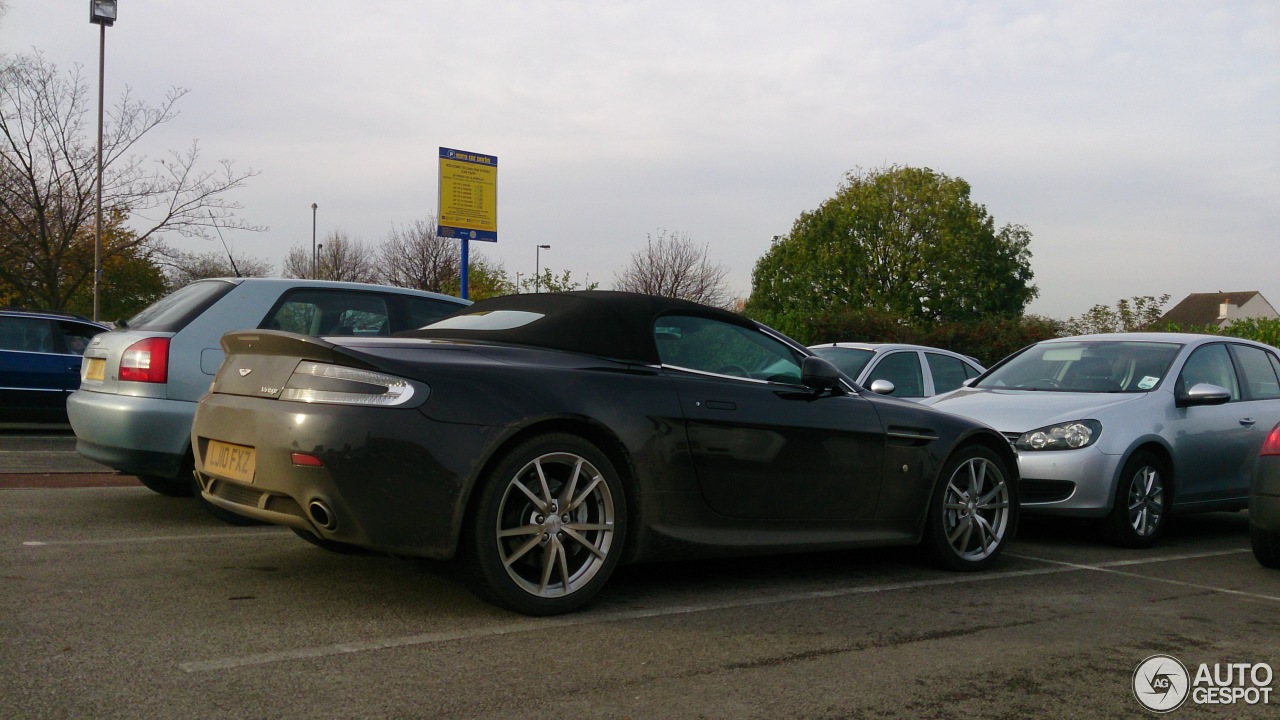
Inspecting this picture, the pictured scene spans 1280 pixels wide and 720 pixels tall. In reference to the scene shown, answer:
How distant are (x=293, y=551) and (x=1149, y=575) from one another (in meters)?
4.79

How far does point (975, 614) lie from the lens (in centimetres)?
502

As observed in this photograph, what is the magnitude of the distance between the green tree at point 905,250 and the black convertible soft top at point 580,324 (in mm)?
44854

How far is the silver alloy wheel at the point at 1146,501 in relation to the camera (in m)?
7.36

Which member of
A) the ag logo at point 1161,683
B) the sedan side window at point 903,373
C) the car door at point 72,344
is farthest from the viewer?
the car door at point 72,344

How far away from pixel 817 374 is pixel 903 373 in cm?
628

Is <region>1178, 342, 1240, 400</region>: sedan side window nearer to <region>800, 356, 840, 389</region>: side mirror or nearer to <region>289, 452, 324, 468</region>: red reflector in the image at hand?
<region>800, 356, 840, 389</region>: side mirror

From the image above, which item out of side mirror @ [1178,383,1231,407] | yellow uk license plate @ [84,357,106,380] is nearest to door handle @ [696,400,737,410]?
yellow uk license plate @ [84,357,106,380]

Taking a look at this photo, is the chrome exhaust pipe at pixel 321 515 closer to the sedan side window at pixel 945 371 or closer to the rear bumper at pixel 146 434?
the rear bumper at pixel 146 434

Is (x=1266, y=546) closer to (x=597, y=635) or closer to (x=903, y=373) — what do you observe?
(x=597, y=635)

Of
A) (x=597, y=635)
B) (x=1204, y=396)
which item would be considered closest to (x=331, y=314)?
(x=597, y=635)

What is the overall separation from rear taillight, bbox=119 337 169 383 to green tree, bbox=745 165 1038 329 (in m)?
44.4

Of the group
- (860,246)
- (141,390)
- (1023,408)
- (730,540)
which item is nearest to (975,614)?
(730,540)

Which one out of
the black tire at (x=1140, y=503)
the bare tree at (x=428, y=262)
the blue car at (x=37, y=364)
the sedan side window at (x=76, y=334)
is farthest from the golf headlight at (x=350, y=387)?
the bare tree at (x=428, y=262)

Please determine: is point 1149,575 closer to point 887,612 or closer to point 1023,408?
point 1023,408
